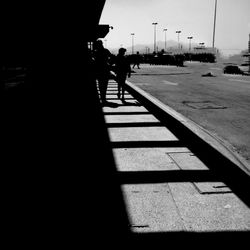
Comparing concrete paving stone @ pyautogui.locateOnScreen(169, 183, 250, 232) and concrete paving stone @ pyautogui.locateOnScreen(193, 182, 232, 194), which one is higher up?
concrete paving stone @ pyautogui.locateOnScreen(169, 183, 250, 232)

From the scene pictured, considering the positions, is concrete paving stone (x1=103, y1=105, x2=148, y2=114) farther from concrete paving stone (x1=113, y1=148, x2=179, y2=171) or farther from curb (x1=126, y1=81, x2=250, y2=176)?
concrete paving stone (x1=113, y1=148, x2=179, y2=171)

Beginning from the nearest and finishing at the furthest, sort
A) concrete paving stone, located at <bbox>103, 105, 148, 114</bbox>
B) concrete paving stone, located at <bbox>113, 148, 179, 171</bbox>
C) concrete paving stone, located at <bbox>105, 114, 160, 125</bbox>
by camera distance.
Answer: concrete paving stone, located at <bbox>113, 148, 179, 171</bbox> → concrete paving stone, located at <bbox>105, 114, 160, 125</bbox> → concrete paving stone, located at <bbox>103, 105, 148, 114</bbox>

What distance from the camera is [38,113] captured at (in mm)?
8156

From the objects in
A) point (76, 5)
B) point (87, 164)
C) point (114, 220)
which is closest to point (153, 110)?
point (76, 5)

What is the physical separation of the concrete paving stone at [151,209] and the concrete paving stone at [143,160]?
2.23 ft

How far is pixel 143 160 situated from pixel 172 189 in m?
1.17

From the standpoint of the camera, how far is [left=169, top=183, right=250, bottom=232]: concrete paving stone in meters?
2.98

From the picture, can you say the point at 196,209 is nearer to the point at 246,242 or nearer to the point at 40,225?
the point at 246,242

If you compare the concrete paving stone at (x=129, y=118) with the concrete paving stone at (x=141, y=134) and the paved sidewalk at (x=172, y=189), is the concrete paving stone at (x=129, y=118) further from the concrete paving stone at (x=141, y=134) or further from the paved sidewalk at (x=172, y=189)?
the paved sidewalk at (x=172, y=189)

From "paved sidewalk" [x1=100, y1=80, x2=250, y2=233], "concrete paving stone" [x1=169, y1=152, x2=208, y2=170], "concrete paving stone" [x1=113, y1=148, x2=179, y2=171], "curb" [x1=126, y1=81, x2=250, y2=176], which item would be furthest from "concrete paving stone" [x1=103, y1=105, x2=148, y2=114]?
"concrete paving stone" [x1=169, y1=152, x2=208, y2=170]

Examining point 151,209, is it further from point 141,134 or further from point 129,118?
point 129,118

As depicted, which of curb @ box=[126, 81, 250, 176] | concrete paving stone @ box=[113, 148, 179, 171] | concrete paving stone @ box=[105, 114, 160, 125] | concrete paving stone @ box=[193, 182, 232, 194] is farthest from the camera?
concrete paving stone @ box=[105, 114, 160, 125]

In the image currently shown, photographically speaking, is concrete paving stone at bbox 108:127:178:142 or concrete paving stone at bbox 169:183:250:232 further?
concrete paving stone at bbox 108:127:178:142

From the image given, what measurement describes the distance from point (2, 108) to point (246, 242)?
3.65 m
